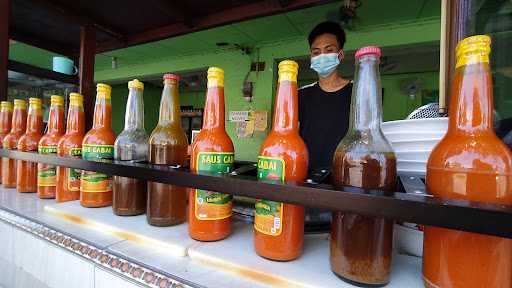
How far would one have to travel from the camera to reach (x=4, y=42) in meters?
1.23

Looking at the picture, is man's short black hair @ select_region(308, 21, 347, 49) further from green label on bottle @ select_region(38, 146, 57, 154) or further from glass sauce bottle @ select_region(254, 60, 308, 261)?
green label on bottle @ select_region(38, 146, 57, 154)

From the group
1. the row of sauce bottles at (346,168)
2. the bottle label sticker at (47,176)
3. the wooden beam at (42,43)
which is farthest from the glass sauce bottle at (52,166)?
the wooden beam at (42,43)

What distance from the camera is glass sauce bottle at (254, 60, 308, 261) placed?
0.45 m

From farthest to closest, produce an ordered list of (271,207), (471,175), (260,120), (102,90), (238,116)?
1. (238,116)
2. (260,120)
3. (102,90)
4. (271,207)
5. (471,175)

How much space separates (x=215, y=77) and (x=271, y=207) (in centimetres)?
28

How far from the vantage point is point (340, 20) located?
2281mm

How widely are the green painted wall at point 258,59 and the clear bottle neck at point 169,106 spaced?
2441 mm

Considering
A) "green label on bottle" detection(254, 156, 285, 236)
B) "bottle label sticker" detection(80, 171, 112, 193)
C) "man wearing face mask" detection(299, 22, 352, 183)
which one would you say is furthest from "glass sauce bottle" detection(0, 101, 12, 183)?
"man wearing face mask" detection(299, 22, 352, 183)

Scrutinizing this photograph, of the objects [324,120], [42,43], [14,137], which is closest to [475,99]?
[324,120]

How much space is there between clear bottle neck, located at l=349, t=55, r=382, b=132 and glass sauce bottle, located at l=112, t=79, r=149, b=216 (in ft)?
1.73

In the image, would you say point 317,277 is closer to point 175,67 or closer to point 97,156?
point 97,156

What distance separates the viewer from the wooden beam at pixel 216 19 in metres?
1.23

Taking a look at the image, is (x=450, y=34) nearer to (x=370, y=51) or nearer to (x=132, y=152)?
(x=370, y=51)

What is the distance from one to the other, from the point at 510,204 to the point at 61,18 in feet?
5.96
